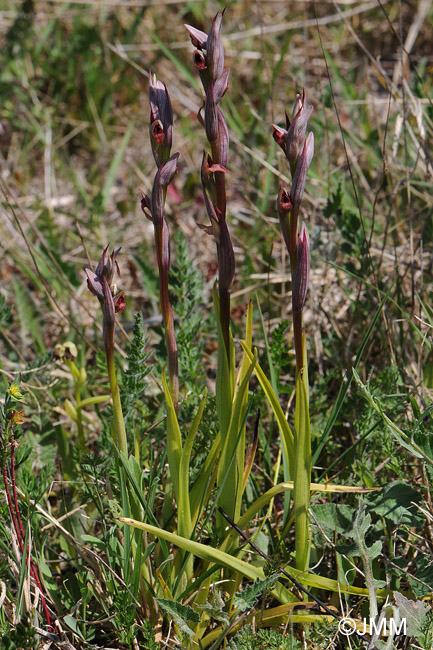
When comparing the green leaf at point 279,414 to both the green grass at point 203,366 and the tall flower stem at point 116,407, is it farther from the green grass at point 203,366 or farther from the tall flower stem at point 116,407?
the tall flower stem at point 116,407

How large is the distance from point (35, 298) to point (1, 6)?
230cm

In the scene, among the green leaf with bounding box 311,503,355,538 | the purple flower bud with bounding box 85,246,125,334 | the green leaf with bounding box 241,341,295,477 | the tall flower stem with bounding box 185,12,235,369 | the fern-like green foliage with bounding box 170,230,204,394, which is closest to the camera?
the tall flower stem with bounding box 185,12,235,369

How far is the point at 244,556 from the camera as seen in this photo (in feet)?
5.36

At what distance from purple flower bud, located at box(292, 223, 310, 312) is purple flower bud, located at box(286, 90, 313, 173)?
0.44ft

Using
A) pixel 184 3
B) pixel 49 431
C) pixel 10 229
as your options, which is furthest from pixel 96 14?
pixel 49 431

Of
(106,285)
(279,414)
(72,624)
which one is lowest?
(72,624)

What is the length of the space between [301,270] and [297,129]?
10.3 inches

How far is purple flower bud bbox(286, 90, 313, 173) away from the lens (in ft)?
3.81

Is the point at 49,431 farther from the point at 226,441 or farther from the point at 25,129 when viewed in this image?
the point at 25,129

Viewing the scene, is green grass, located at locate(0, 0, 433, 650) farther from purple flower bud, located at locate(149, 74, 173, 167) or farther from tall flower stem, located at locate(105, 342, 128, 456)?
purple flower bud, located at locate(149, 74, 173, 167)

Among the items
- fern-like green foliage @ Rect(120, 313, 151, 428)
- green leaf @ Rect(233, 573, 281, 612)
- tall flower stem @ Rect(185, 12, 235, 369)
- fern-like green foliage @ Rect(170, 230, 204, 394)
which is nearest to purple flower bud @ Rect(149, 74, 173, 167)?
tall flower stem @ Rect(185, 12, 235, 369)

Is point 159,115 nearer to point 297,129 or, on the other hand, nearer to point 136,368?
point 297,129

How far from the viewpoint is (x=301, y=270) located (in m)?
1.25

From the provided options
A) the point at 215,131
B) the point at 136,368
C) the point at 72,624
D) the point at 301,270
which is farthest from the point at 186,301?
the point at 72,624
